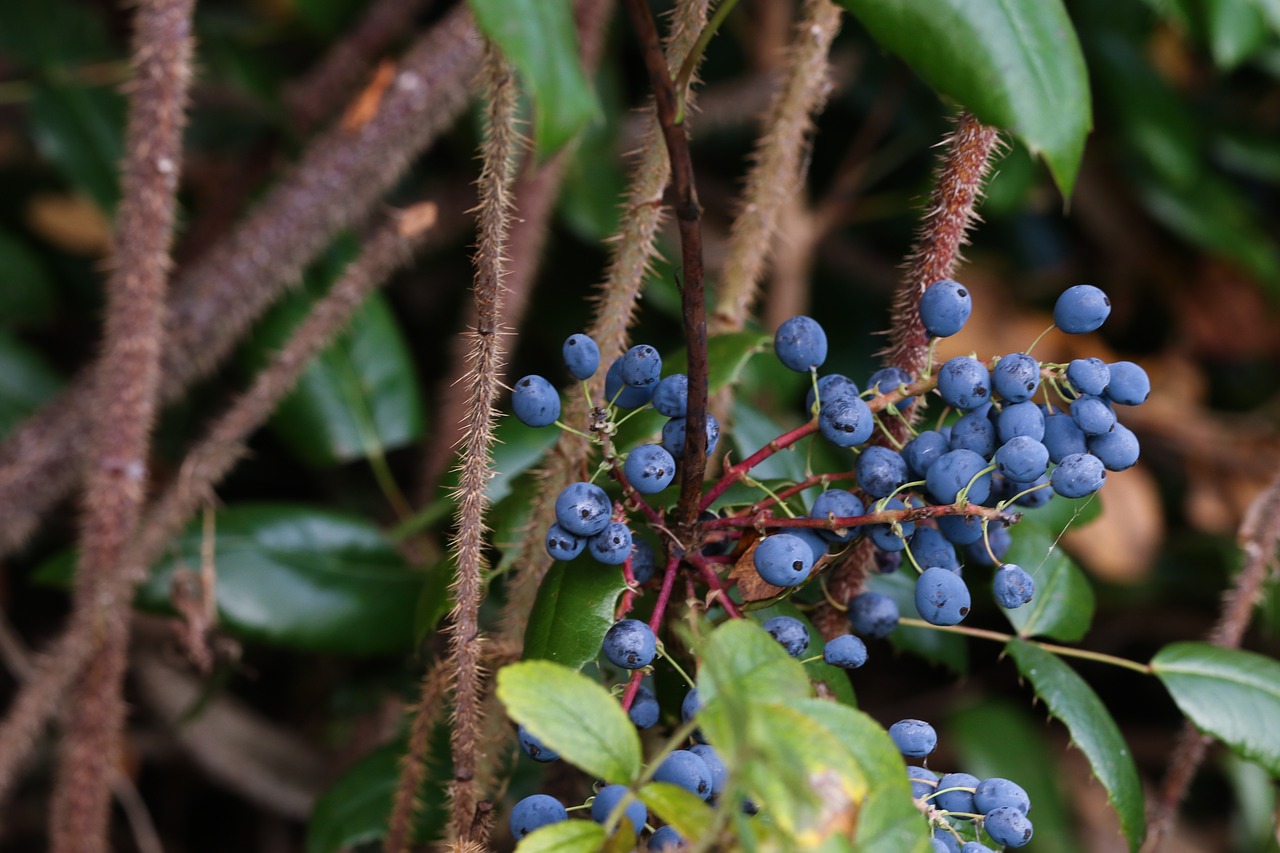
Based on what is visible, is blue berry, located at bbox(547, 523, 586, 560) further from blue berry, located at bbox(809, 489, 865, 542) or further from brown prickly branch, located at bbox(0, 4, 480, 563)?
brown prickly branch, located at bbox(0, 4, 480, 563)

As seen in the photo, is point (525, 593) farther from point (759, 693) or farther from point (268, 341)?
point (268, 341)

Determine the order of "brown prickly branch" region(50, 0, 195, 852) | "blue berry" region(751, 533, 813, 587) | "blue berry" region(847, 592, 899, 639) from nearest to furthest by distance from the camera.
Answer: "blue berry" region(751, 533, 813, 587)
"blue berry" region(847, 592, 899, 639)
"brown prickly branch" region(50, 0, 195, 852)

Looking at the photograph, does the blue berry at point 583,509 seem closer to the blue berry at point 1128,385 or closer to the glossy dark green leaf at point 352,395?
the blue berry at point 1128,385

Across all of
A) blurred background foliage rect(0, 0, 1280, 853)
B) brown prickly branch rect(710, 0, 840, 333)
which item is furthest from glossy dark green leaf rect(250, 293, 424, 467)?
brown prickly branch rect(710, 0, 840, 333)

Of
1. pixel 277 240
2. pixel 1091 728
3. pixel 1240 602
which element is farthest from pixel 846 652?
pixel 277 240

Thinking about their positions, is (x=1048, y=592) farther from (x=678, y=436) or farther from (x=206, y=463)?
(x=206, y=463)

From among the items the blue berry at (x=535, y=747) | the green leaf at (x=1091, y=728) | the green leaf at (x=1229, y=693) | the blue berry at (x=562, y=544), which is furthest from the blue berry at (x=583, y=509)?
the green leaf at (x=1229, y=693)
